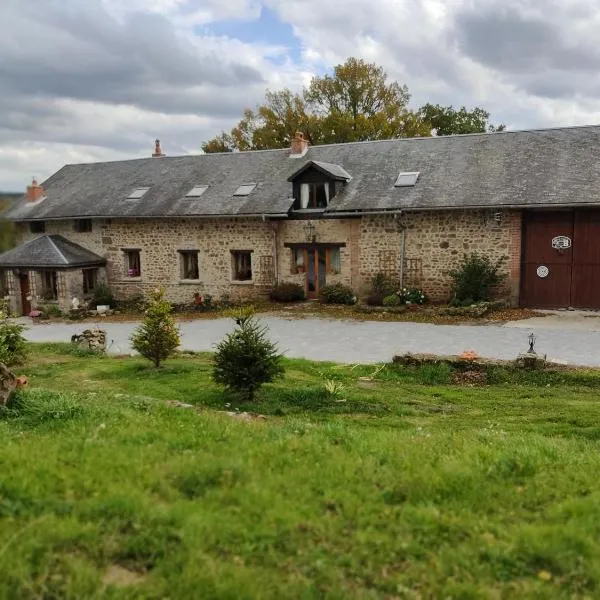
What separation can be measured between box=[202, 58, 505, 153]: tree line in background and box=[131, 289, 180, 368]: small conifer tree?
85.0ft

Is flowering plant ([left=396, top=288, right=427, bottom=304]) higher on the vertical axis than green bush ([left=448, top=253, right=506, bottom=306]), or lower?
lower

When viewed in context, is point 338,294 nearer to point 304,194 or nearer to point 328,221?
point 328,221

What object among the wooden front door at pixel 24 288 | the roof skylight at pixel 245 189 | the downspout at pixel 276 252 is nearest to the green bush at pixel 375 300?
the downspout at pixel 276 252

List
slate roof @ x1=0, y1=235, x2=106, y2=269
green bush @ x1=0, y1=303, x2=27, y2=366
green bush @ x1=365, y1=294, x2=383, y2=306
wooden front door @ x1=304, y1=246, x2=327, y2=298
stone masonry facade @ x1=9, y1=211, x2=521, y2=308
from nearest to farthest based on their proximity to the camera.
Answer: green bush @ x1=0, y1=303, x2=27, y2=366 < stone masonry facade @ x1=9, y1=211, x2=521, y2=308 < green bush @ x1=365, y1=294, x2=383, y2=306 < wooden front door @ x1=304, y1=246, x2=327, y2=298 < slate roof @ x1=0, y1=235, x2=106, y2=269

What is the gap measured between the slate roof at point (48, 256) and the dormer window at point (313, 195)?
8.92 m

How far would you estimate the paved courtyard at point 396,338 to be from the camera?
523 inches

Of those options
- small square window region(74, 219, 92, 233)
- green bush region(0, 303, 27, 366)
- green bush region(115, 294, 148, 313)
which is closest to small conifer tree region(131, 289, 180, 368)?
green bush region(0, 303, 27, 366)

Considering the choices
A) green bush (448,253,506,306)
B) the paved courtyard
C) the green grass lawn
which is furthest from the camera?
green bush (448,253,506,306)

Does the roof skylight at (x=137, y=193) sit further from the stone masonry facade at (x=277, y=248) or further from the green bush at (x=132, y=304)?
the green bush at (x=132, y=304)

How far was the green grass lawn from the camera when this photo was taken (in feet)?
11.8

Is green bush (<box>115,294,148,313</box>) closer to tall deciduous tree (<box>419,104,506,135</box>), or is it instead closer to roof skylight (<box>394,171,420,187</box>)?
roof skylight (<box>394,171,420,187</box>)

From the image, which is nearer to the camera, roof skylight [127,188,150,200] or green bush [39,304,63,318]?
green bush [39,304,63,318]

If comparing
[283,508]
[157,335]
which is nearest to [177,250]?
[157,335]

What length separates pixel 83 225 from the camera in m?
25.6
